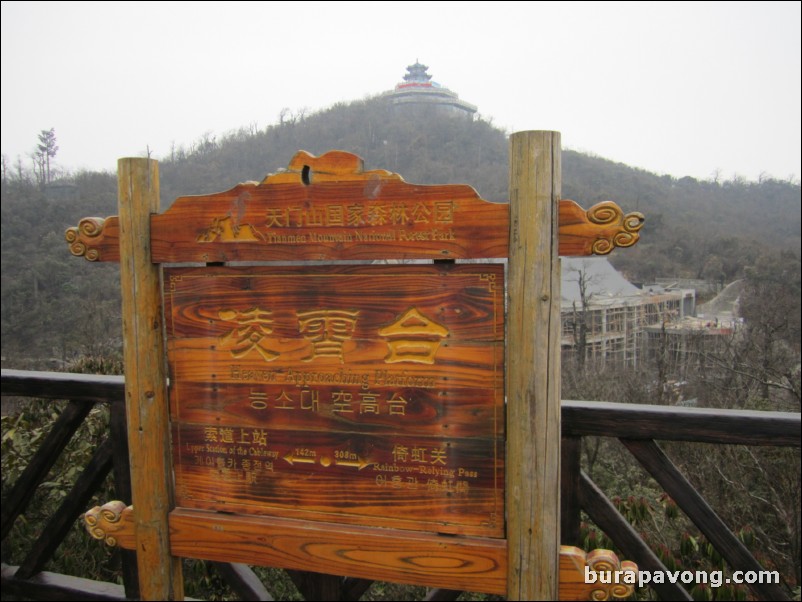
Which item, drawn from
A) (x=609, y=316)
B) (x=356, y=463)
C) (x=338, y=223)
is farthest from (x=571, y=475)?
(x=609, y=316)

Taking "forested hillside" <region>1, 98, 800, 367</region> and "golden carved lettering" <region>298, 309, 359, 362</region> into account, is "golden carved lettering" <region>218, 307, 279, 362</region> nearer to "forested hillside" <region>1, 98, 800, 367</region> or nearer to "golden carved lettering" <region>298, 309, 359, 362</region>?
"golden carved lettering" <region>298, 309, 359, 362</region>

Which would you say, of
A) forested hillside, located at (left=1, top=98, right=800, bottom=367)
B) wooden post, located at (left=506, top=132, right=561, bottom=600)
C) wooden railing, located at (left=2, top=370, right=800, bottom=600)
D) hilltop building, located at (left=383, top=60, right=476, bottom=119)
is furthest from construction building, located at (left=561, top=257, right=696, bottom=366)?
hilltop building, located at (left=383, top=60, right=476, bottom=119)

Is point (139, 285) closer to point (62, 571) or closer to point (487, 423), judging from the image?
point (487, 423)

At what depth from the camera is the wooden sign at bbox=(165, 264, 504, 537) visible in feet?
4.64

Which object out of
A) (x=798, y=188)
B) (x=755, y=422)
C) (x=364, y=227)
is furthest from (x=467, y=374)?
(x=798, y=188)

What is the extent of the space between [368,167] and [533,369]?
1012 cm

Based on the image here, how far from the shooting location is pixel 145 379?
1.58 metres

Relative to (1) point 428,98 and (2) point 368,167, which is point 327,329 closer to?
(2) point 368,167

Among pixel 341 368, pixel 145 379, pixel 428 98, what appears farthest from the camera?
pixel 428 98

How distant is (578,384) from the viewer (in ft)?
36.5

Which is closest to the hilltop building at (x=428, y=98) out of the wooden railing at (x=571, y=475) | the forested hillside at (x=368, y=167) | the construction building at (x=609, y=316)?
the forested hillside at (x=368, y=167)

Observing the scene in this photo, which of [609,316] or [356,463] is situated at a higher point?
[356,463]

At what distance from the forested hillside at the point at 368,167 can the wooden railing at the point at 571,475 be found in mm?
4336

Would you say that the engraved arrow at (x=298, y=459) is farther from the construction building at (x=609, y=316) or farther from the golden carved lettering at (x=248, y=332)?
the construction building at (x=609, y=316)
